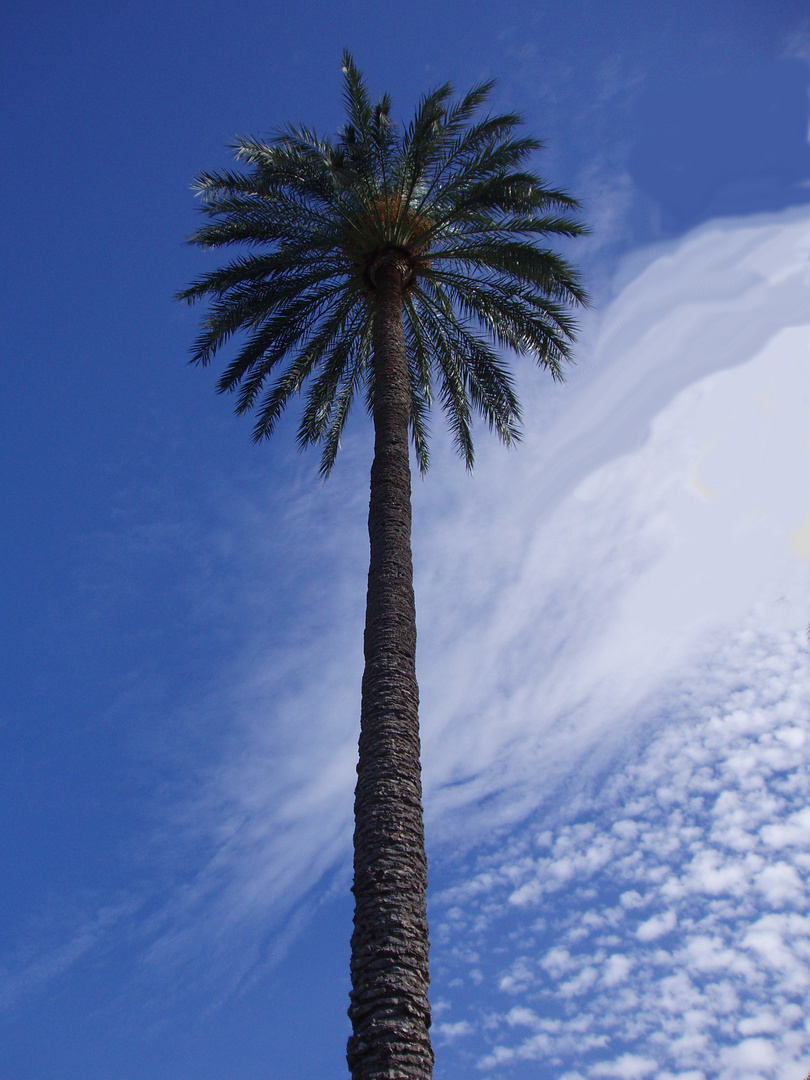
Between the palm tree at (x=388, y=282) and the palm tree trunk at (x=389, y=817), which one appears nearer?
the palm tree trunk at (x=389, y=817)

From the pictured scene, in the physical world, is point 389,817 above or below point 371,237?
below

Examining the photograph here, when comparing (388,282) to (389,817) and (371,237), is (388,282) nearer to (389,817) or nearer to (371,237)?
(371,237)

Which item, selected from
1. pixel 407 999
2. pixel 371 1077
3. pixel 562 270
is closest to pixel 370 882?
pixel 407 999

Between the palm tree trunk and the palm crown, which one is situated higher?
the palm crown

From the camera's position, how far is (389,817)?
6793 millimetres

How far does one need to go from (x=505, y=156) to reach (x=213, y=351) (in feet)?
17.7

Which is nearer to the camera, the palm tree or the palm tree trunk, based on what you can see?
the palm tree trunk

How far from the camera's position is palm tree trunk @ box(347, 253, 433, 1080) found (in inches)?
220

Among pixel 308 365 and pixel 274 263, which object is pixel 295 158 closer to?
pixel 274 263

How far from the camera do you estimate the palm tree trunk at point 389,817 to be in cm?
558

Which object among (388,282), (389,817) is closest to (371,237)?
(388,282)

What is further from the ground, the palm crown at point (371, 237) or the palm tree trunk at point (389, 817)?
the palm crown at point (371, 237)

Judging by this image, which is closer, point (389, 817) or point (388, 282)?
point (389, 817)

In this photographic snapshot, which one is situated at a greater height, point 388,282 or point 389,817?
point 388,282
